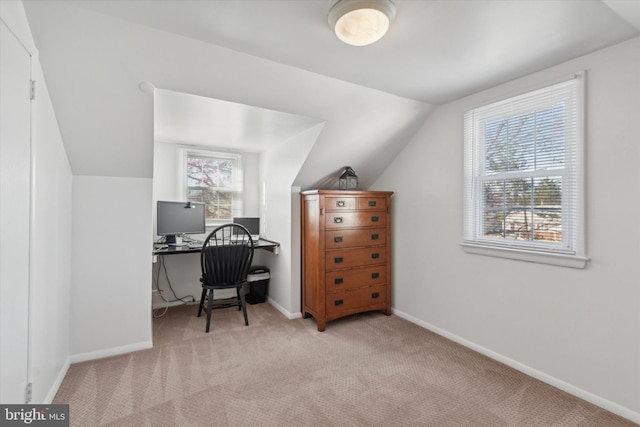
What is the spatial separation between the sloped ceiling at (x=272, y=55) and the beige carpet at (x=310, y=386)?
1.54m

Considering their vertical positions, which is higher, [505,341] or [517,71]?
[517,71]

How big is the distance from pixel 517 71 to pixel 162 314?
3976 millimetres

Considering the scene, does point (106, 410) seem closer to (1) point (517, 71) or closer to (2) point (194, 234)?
(2) point (194, 234)

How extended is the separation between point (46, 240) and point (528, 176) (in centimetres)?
322

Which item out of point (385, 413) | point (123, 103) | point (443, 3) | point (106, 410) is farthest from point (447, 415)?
point (123, 103)

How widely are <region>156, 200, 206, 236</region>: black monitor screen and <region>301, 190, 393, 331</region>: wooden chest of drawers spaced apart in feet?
4.21

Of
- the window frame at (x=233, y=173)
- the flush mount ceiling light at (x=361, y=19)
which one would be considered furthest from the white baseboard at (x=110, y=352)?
the flush mount ceiling light at (x=361, y=19)

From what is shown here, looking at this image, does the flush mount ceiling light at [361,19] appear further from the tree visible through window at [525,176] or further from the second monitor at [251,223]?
the second monitor at [251,223]

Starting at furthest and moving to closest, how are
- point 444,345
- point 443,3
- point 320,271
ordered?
1. point 320,271
2. point 444,345
3. point 443,3

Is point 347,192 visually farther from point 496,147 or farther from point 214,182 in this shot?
point 214,182

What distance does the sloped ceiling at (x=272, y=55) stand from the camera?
149cm

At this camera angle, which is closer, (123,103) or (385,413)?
(385,413)

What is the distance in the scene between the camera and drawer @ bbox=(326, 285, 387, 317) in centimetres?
296

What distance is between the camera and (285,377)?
6.87 feet
